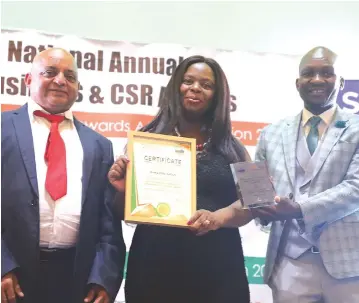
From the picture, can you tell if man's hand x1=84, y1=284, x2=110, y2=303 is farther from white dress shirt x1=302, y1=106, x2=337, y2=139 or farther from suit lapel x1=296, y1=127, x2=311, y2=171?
white dress shirt x1=302, y1=106, x2=337, y2=139

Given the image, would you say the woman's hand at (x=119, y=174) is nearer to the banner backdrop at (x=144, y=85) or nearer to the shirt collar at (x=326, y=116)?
the banner backdrop at (x=144, y=85)

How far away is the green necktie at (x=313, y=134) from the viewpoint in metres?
2.25

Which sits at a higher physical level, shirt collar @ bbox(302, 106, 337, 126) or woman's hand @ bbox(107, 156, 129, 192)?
shirt collar @ bbox(302, 106, 337, 126)

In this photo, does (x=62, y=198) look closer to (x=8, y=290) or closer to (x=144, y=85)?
(x=8, y=290)

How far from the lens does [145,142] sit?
6.62ft

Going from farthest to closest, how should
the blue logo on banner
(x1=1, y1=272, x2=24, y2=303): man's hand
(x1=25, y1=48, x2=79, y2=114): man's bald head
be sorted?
the blue logo on banner, (x1=25, y1=48, x2=79, y2=114): man's bald head, (x1=1, y1=272, x2=24, y2=303): man's hand

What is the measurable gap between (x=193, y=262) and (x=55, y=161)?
0.65 metres

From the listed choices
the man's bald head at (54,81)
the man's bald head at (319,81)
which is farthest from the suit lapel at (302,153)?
the man's bald head at (54,81)

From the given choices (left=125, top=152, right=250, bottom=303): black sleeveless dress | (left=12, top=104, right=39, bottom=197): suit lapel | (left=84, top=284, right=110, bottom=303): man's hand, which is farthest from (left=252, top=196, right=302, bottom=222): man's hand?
(left=12, top=104, right=39, bottom=197): suit lapel

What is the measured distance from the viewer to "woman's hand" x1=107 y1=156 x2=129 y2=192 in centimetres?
197

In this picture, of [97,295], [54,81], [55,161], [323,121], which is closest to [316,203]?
[323,121]

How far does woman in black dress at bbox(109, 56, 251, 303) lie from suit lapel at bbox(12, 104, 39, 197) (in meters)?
0.29

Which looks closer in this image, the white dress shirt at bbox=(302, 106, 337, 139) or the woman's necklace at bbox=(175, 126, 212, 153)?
the woman's necklace at bbox=(175, 126, 212, 153)

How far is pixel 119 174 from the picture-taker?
197cm
